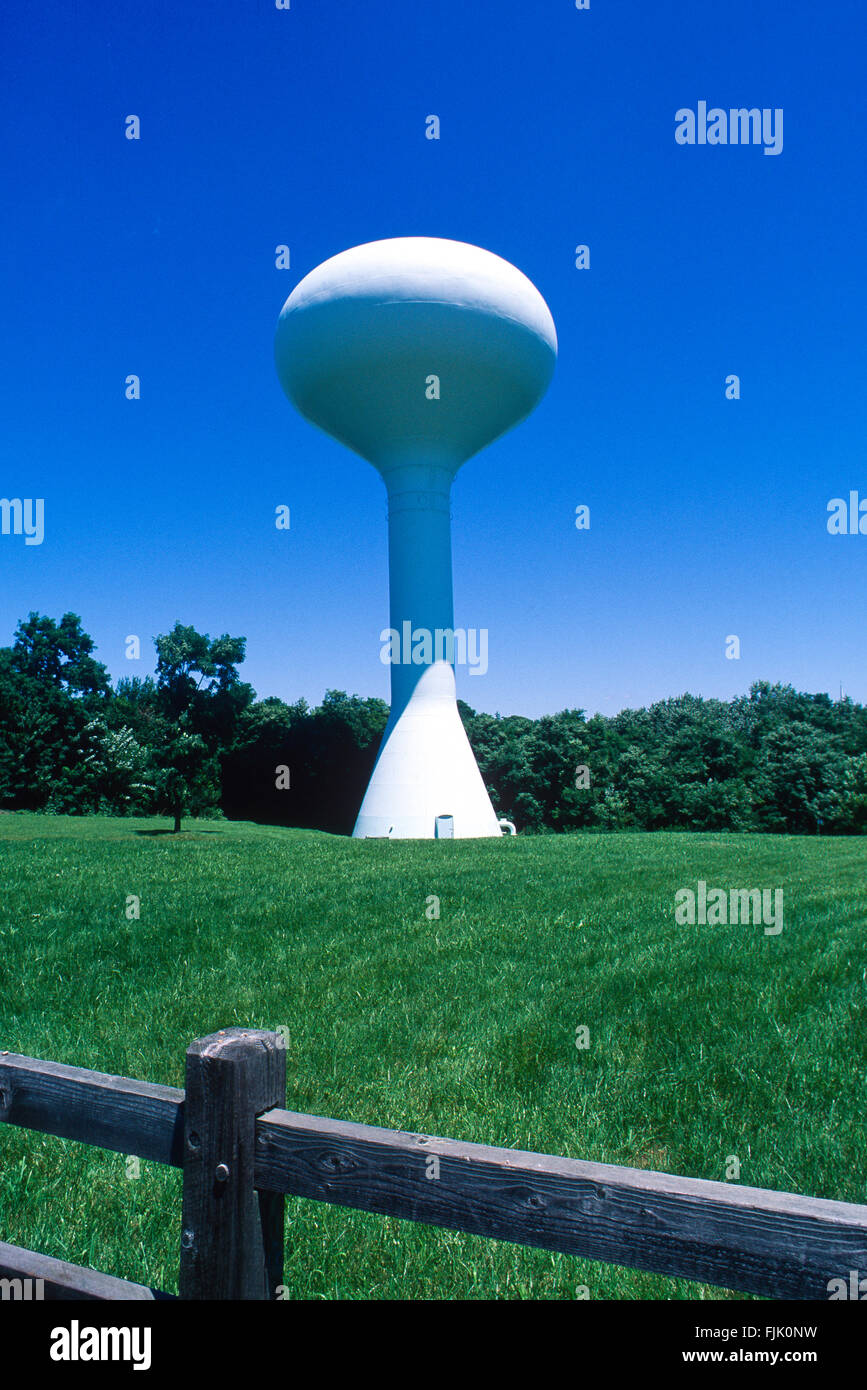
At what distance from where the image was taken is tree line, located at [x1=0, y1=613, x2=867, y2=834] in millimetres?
36344

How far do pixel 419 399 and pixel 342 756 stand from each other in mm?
21898

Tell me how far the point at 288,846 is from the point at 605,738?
29.3 m

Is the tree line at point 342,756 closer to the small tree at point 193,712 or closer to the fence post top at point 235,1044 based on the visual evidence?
the small tree at point 193,712

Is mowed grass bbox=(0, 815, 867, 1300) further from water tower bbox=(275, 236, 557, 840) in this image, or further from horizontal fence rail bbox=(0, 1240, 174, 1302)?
water tower bbox=(275, 236, 557, 840)

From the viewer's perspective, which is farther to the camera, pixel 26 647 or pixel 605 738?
pixel 26 647

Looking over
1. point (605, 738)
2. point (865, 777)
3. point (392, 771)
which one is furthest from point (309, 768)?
point (865, 777)

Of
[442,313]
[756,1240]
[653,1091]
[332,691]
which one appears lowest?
[653,1091]

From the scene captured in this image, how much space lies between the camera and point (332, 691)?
149ft

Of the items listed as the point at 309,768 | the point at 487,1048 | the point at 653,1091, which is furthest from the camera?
the point at 309,768

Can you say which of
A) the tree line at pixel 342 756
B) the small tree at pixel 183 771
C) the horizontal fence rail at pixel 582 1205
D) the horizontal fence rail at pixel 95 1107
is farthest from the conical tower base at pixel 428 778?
the horizontal fence rail at pixel 582 1205

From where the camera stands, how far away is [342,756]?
43.9 m

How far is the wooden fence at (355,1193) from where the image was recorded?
157 centimetres

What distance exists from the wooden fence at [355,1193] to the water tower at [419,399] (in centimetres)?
2274
